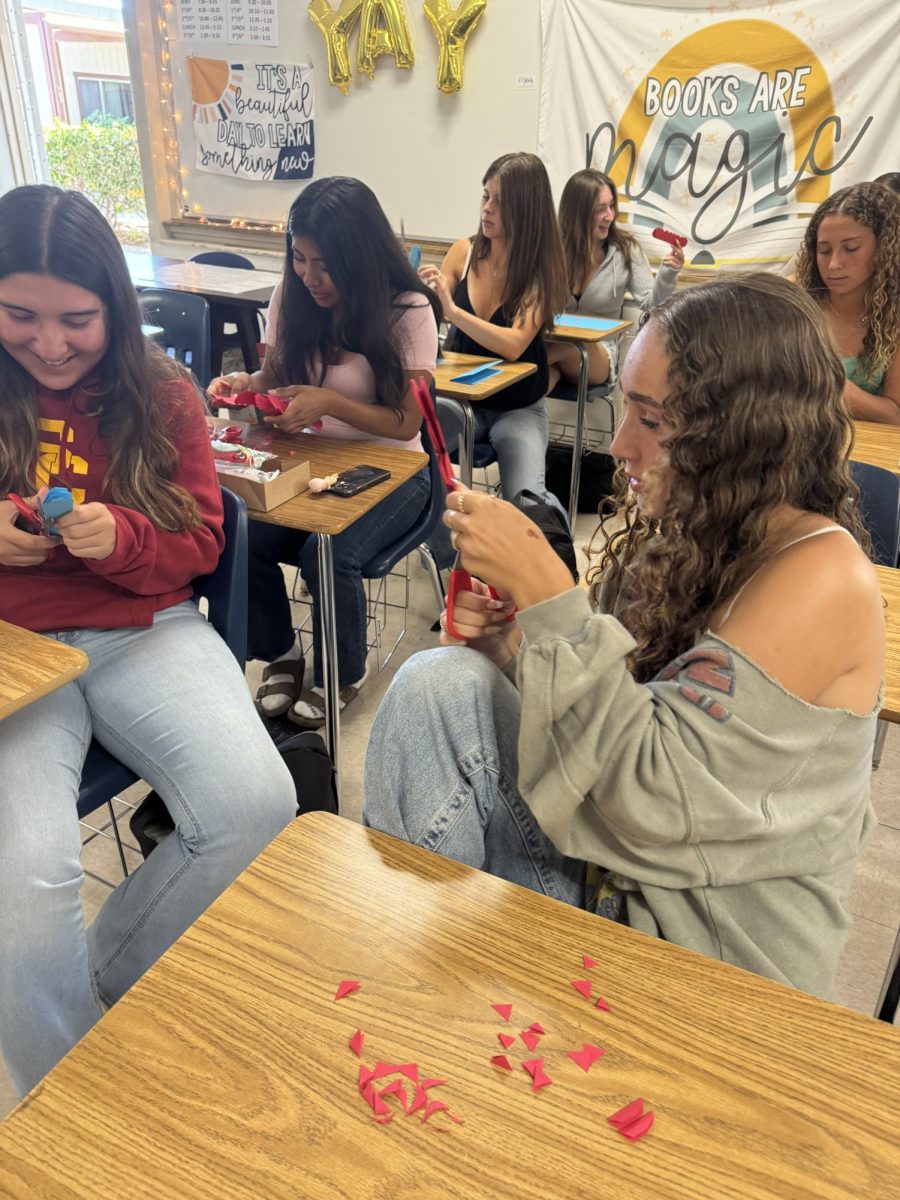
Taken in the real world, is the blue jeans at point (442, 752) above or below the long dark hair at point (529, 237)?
below

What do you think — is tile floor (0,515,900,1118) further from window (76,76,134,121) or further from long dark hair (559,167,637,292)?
window (76,76,134,121)

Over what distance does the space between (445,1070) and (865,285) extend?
91.1 inches

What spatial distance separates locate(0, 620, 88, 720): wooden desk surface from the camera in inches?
A: 37.8

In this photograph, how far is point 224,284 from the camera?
3.45 meters

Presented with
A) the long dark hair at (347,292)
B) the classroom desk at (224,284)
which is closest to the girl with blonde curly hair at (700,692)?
the long dark hair at (347,292)

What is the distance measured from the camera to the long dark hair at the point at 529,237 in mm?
2766

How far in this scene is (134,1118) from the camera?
0.55 meters

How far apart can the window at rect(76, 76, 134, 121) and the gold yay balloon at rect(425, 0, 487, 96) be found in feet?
6.59

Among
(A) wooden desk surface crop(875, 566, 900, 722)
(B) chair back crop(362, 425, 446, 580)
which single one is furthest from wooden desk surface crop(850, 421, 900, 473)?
(B) chair back crop(362, 425, 446, 580)

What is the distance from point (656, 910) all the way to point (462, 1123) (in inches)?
12.6

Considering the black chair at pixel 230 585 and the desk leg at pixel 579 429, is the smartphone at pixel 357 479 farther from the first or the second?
the desk leg at pixel 579 429

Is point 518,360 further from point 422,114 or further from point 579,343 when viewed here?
point 422,114

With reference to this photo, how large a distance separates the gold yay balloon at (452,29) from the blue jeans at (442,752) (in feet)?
12.7

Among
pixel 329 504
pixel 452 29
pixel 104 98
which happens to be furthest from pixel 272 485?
pixel 104 98
